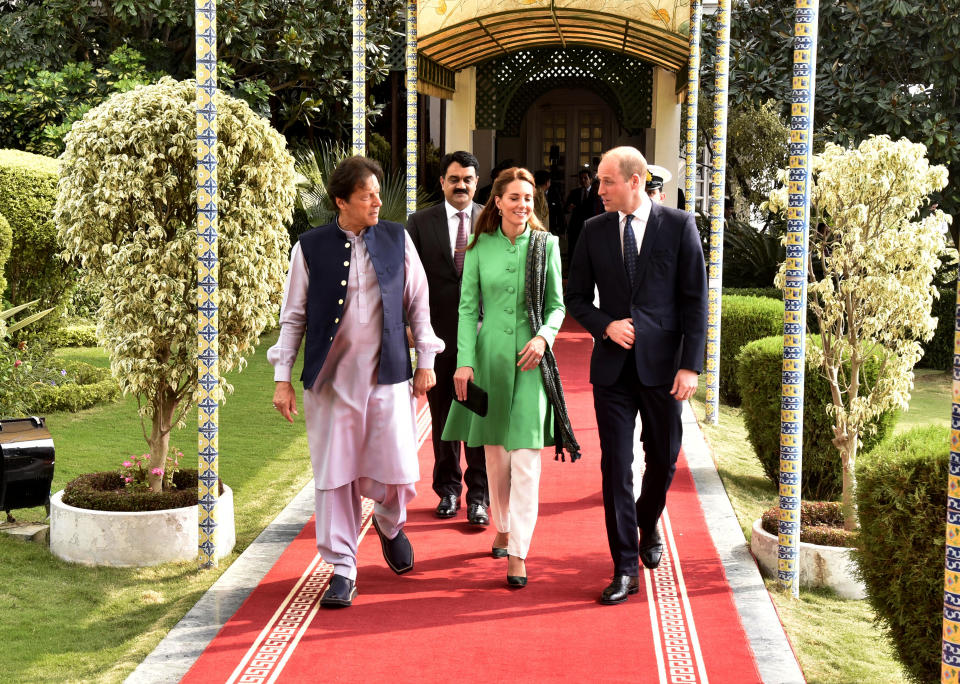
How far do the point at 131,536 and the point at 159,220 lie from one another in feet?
5.64

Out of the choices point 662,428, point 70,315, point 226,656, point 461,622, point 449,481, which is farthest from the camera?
point 70,315

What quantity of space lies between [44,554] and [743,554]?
12.3ft

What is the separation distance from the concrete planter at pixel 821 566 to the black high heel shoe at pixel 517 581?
1368 millimetres

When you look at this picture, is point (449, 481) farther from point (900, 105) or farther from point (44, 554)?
point (900, 105)

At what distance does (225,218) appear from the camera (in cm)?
651

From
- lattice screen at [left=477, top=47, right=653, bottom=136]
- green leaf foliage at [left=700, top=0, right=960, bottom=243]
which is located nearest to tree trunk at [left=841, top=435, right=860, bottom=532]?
green leaf foliage at [left=700, top=0, right=960, bottom=243]

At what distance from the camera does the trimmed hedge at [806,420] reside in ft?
25.1

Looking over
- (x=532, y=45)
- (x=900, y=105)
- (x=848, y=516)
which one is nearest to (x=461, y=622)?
(x=848, y=516)

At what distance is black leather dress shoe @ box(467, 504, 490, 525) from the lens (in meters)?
6.46

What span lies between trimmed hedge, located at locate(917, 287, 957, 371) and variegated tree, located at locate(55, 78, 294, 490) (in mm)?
12403

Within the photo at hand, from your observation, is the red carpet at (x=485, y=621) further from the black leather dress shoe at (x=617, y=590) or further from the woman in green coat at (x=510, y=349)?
the woman in green coat at (x=510, y=349)

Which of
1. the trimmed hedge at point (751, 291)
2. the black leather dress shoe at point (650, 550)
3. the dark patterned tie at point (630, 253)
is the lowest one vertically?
the black leather dress shoe at point (650, 550)

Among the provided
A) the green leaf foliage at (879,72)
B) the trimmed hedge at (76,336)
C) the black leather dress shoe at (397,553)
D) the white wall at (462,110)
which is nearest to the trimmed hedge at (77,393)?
the trimmed hedge at (76,336)

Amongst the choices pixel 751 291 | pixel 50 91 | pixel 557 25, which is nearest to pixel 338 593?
pixel 751 291
